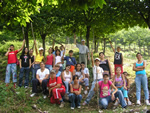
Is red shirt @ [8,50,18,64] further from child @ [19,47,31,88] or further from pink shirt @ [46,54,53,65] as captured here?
pink shirt @ [46,54,53,65]

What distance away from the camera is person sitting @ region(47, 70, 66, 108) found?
20.0 ft

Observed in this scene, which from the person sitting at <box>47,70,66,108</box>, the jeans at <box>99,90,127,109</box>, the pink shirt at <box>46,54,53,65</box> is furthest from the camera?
the pink shirt at <box>46,54,53,65</box>

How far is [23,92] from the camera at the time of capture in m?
6.48

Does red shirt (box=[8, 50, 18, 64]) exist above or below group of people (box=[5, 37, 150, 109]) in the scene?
above

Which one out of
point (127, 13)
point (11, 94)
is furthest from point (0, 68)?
point (127, 13)

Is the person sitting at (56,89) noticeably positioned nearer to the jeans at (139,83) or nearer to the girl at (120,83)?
the girl at (120,83)

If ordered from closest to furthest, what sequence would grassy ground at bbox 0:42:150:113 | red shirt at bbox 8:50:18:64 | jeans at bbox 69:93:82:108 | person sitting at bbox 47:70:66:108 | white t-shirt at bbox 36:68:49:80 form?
grassy ground at bbox 0:42:150:113 < jeans at bbox 69:93:82:108 < person sitting at bbox 47:70:66:108 < white t-shirt at bbox 36:68:49:80 < red shirt at bbox 8:50:18:64

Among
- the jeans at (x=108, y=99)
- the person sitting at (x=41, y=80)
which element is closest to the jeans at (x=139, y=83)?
the jeans at (x=108, y=99)

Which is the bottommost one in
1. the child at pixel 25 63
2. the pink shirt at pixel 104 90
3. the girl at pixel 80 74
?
the pink shirt at pixel 104 90

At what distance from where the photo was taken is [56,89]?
6.15 m

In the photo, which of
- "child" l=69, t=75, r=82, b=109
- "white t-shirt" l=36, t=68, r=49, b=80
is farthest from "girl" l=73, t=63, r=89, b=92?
"white t-shirt" l=36, t=68, r=49, b=80

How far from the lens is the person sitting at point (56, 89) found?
609 centimetres

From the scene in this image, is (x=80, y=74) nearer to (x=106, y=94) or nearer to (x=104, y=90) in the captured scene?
(x=104, y=90)

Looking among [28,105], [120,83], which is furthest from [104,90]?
[28,105]
